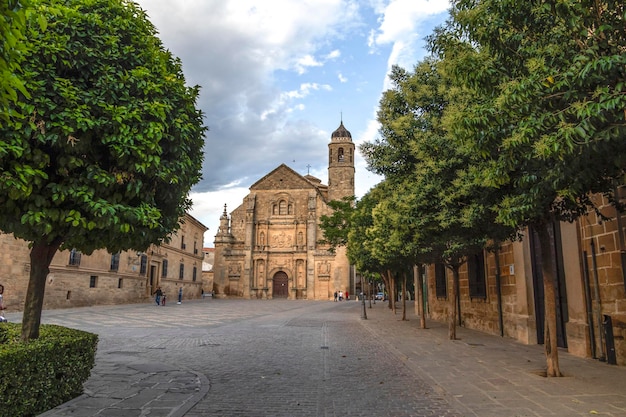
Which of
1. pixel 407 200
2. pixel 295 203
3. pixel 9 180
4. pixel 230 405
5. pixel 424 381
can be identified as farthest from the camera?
pixel 295 203

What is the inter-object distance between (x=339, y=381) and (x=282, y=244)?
161 ft

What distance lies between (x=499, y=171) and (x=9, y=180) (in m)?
5.66

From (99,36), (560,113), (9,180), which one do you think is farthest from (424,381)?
(99,36)

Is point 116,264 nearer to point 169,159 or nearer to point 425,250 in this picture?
point 425,250

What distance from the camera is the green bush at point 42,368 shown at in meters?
4.50

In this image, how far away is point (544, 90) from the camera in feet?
15.0

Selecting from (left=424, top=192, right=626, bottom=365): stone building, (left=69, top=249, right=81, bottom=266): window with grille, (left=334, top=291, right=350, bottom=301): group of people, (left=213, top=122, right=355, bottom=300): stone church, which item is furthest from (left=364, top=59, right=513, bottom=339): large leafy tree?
(left=213, top=122, right=355, bottom=300): stone church

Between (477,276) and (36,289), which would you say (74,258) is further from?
(36,289)

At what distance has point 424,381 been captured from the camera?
23.4 ft

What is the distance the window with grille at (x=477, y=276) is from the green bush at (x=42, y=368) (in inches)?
501

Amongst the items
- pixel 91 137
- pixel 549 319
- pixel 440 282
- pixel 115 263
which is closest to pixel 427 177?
pixel 549 319

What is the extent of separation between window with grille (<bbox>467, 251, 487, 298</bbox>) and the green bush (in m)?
12.7

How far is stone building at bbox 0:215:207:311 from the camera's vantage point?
21.9 m

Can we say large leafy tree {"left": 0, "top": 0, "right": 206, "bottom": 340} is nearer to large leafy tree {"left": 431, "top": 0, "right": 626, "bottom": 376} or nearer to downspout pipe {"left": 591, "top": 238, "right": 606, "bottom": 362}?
large leafy tree {"left": 431, "top": 0, "right": 626, "bottom": 376}
